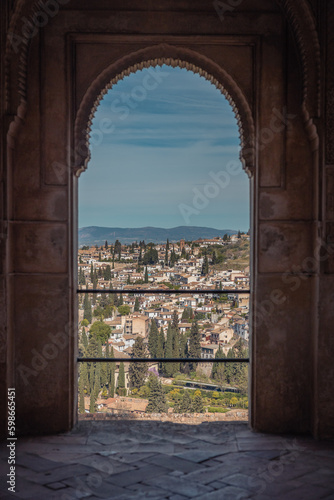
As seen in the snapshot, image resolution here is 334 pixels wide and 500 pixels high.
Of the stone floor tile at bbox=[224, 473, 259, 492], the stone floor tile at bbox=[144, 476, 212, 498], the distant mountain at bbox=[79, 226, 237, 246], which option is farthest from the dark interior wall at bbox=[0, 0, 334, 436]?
the stone floor tile at bbox=[144, 476, 212, 498]

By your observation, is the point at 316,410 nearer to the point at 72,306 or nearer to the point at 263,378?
the point at 263,378

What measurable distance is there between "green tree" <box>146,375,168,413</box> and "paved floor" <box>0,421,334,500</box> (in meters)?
0.17

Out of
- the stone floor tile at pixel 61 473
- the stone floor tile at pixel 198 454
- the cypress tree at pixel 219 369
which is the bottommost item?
the stone floor tile at pixel 198 454

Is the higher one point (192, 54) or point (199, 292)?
point (192, 54)

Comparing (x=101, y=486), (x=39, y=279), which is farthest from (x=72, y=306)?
(x=101, y=486)

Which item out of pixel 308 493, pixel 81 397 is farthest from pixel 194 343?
pixel 308 493

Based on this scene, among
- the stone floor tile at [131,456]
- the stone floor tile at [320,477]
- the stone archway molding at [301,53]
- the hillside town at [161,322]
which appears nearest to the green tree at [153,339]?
the hillside town at [161,322]

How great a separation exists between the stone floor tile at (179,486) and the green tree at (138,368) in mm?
1409

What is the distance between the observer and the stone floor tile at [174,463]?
4.00 meters

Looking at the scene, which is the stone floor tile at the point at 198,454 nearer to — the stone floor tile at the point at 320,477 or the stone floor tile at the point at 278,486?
the stone floor tile at the point at 278,486

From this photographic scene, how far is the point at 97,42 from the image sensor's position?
→ 16.2 feet

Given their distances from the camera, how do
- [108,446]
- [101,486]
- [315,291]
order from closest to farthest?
[101,486]
[108,446]
[315,291]

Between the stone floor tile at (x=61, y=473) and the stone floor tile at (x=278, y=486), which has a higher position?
the stone floor tile at (x=278, y=486)

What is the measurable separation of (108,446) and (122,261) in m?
1.74
